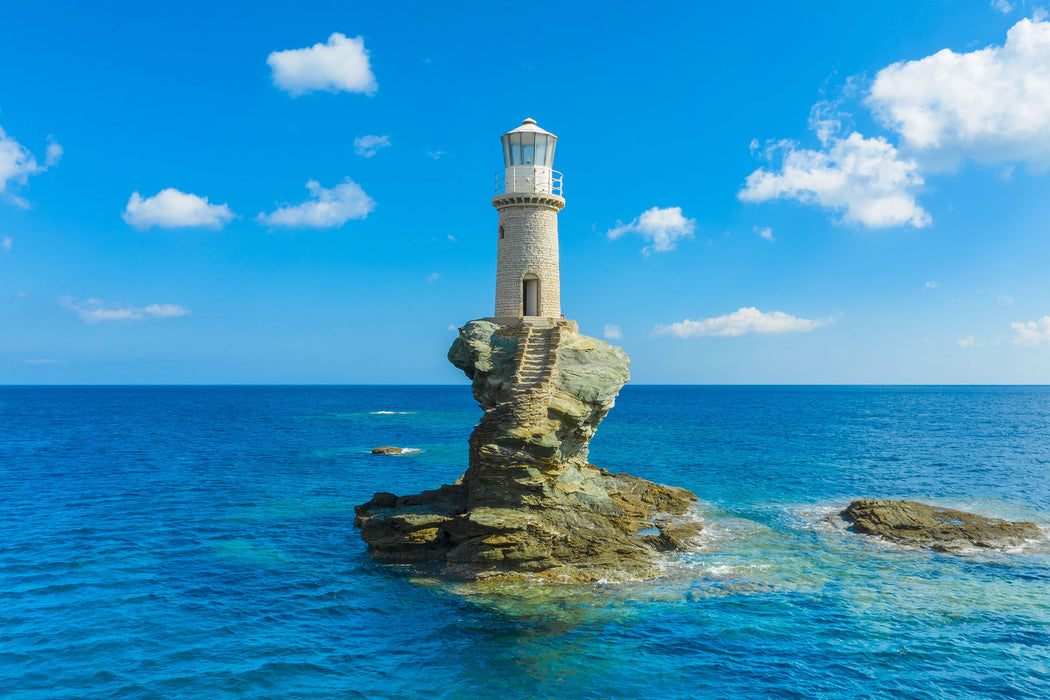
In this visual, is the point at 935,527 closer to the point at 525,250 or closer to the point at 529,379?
the point at 529,379

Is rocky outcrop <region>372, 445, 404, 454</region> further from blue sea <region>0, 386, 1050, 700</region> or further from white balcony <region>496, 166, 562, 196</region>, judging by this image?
white balcony <region>496, 166, 562, 196</region>

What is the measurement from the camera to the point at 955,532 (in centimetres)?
2877

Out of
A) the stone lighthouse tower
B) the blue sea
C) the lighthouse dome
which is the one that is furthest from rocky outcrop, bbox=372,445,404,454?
the lighthouse dome

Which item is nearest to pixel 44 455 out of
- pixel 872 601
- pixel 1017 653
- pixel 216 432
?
pixel 216 432

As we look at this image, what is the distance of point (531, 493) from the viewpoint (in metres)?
25.3

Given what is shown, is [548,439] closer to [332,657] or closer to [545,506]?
[545,506]

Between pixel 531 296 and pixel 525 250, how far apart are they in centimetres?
235

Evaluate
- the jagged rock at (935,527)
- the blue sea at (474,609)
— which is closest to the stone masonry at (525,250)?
the blue sea at (474,609)

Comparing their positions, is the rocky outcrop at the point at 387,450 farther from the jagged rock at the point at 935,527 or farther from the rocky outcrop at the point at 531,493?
the jagged rock at the point at 935,527

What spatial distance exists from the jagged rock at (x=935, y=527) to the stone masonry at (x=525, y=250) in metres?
17.9

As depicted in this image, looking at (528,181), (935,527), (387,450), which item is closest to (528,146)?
(528,181)

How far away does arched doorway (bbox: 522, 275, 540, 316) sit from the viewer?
32.2 meters

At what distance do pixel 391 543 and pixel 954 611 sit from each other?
20.2m

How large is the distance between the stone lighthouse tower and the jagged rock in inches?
707
